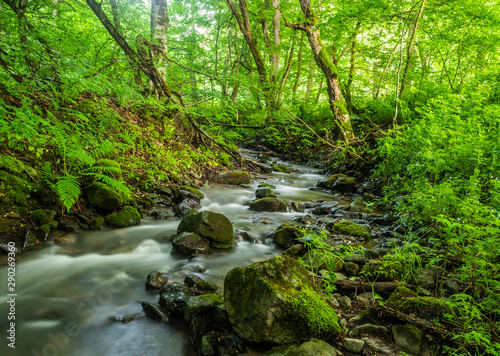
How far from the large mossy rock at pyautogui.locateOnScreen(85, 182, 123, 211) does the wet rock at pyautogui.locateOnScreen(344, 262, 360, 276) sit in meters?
4.21

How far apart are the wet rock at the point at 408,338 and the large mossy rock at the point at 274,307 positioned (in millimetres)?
546

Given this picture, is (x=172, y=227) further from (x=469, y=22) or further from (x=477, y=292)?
(x=469, y=22)

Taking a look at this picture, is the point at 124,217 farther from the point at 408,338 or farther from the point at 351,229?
the point at 408,338

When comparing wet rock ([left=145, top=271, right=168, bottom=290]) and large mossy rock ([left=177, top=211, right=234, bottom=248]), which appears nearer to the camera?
wet rock ([left=145, top=271, right=168, bottom=290])

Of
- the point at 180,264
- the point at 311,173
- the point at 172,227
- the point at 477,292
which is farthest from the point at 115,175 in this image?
the point at 311,173

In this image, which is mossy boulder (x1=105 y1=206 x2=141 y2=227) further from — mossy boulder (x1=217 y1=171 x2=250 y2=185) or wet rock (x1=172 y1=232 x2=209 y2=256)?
mossy boulder (x1=217 y1=171 x2=250 y2=185)

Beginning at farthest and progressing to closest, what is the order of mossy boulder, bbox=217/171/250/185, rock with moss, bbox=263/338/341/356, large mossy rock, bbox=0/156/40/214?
mossy boulder, bbox=217/171/250/185 < large mossy rock, bbox=0/156/40/214 < rock with moss, bbox=263/338/341/356

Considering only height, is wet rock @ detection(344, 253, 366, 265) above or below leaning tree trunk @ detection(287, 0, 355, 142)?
below

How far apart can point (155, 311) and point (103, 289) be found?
1002 mm

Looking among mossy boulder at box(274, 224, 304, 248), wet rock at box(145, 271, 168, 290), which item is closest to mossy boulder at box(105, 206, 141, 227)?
wet rock at box(145, 271, 168, 290)

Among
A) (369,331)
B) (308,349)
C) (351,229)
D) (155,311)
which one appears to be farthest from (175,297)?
(351,229)

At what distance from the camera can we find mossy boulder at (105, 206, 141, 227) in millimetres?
5129

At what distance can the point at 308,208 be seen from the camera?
7480mm

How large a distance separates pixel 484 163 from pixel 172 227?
5493 mm
